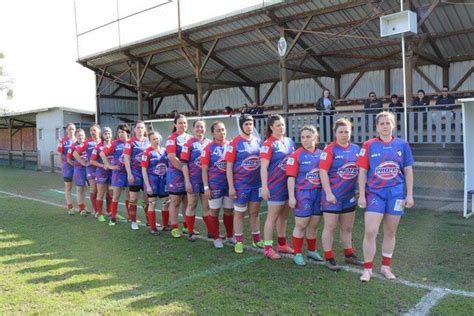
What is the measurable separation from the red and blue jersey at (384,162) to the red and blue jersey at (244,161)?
145cm

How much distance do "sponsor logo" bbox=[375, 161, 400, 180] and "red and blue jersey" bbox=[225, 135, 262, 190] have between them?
1630 mm

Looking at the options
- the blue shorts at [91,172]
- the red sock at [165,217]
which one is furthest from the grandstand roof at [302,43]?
the red sock at [165,217]

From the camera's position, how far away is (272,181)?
523 cm

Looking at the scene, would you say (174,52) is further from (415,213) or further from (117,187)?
(415,213)

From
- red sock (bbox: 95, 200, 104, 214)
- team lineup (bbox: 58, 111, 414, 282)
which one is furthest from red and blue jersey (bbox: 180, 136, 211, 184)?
red sock (bbox: 95, 200, 104, 214)

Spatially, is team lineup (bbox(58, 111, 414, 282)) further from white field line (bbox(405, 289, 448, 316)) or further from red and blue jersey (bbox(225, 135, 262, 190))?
white field line (bbox(405, 289, 448, 316))

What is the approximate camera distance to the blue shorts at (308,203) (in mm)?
4875

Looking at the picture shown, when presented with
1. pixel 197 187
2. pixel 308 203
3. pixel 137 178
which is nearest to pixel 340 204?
pixel 308 203

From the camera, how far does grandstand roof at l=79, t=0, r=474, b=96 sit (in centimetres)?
1187

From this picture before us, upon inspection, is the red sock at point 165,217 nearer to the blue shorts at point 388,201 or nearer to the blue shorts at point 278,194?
the blue shorts at point 278,194

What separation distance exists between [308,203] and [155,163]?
282cm

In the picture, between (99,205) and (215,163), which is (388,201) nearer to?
(215,163)

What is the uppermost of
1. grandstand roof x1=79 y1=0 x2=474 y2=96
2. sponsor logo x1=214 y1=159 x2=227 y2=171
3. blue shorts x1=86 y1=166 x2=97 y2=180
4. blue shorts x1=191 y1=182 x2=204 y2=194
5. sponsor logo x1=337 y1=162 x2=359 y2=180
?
grandstand roof x1=79 y1=0 x2=474 y2=96

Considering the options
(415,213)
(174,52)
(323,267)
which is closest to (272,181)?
(323,267)
